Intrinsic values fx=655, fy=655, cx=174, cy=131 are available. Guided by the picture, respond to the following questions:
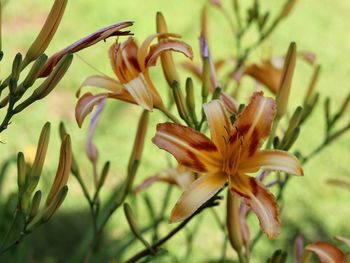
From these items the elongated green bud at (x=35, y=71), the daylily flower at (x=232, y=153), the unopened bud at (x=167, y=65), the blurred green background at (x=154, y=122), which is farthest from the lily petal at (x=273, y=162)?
the blurred green background at (x=154, y=122)

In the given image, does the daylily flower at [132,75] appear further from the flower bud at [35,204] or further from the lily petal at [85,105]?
the flower bud at [35,204]

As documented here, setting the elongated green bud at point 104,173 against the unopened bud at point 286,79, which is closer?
the unopened bud at point 286,79

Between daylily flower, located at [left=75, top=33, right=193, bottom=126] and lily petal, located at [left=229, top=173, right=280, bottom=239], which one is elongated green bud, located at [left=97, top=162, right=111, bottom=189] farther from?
lily petal, located at [left=229, top=173, right=280, bottom=239]

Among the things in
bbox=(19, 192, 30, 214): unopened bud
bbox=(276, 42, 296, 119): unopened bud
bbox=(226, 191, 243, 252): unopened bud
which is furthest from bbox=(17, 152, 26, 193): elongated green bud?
bbox=(276, 42, 296, 119): unopened bud

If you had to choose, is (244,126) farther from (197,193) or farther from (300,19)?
(300,19)

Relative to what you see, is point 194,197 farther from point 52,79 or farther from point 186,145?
point 52,79

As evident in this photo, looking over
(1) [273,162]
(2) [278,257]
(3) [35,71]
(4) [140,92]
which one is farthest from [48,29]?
(2) [278,257]

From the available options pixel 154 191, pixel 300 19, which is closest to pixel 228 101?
pixel 154 191
